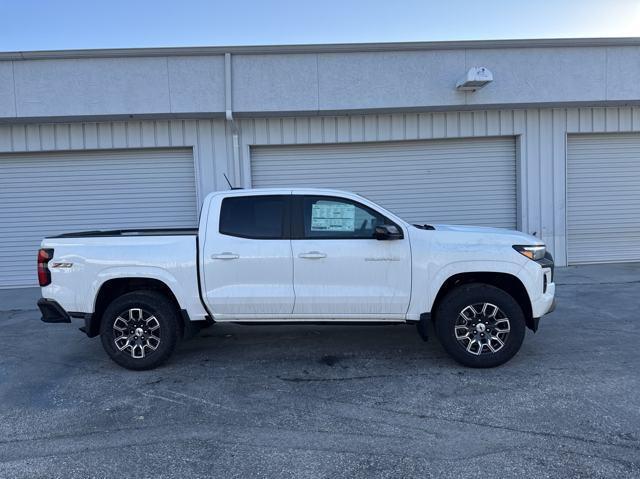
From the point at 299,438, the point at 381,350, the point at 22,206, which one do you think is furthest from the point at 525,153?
the point at 22,206

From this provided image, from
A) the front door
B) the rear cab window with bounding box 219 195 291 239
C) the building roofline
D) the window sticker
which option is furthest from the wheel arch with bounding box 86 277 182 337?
the building roofline

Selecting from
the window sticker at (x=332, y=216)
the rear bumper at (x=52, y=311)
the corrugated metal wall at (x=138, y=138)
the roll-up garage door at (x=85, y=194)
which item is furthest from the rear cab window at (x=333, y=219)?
the roll-up garage door at (x=85, y=194)

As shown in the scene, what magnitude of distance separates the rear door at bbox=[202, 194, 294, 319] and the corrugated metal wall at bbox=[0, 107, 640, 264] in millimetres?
5462

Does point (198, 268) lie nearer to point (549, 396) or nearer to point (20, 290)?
point (549, 396)

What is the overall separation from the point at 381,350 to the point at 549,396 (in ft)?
6.06

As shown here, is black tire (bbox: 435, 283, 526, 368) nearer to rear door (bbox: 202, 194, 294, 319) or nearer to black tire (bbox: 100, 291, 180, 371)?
rear door (bbox: 202, 194, 294, 319)

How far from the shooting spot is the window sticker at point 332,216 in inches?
195

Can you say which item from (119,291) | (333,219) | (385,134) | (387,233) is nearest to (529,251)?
(387,233)

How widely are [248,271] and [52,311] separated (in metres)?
2.12

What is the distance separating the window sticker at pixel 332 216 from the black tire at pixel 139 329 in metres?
1.78

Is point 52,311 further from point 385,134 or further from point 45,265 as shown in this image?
point 385,134

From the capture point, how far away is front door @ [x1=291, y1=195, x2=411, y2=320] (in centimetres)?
481

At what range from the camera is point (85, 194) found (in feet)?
33.9

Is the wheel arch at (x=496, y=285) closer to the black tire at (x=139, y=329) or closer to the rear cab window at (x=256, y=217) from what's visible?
the rear cab window at (x=256, y=217)
